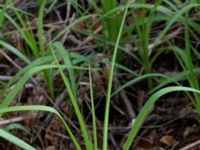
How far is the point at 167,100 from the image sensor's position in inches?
56.9

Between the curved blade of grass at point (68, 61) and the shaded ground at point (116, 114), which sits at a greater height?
the curved blade of grass at point (68, 61)

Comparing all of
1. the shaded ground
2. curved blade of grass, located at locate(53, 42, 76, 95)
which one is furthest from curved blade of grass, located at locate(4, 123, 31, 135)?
curved blade of grass, located at locate(53, 42, 76, 95)

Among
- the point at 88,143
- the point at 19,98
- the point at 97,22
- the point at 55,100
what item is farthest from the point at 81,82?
the point at 88,143

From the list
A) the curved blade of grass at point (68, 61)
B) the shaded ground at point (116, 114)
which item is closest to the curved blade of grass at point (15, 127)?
the shaded ground at point (116, 114)

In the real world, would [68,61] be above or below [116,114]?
above

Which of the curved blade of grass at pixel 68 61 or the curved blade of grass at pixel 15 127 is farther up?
the curved blade of grass at pixel 68 61

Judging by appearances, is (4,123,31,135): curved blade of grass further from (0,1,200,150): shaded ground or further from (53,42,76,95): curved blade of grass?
(53,42,76,95): curved blade of grass

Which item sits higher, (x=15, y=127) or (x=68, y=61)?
(x=68, y=61)

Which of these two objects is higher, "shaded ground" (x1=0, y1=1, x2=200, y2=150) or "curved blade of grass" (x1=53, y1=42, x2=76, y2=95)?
"curved blade of grass" (x1=53, y1=42, x2=76, y2=95)

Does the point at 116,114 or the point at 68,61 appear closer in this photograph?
the point at 68,61

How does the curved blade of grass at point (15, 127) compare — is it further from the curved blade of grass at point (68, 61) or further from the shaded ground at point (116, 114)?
the curved blade of grass at point (68, 61)

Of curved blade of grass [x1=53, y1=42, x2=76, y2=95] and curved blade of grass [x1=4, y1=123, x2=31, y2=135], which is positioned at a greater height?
curved blade of grass [x1=53, y1=42, x2=76, y2=95]

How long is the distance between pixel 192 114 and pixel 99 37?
409mm

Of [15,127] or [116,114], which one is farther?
[116,114]
